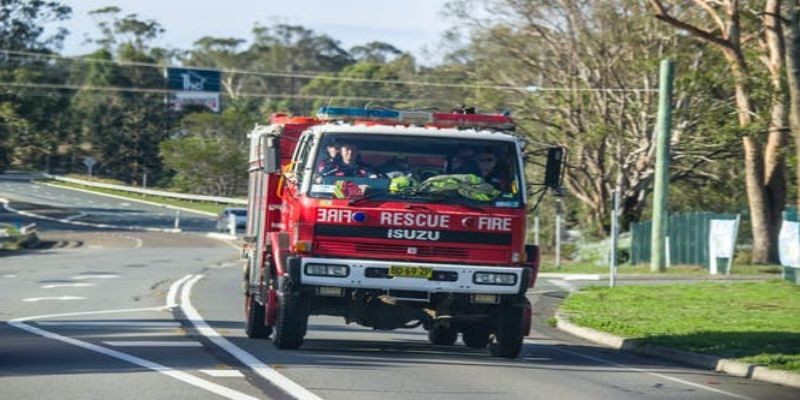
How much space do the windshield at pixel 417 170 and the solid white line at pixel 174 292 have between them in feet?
34.6

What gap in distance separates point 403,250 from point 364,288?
586 millimetres

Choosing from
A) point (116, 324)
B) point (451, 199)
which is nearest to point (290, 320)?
point (451, 199)

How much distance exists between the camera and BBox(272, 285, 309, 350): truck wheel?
15727mm

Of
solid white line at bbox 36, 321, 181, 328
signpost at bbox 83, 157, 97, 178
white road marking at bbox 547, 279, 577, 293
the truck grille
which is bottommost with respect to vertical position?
solid white line at bbox 36, 321, 181, 328

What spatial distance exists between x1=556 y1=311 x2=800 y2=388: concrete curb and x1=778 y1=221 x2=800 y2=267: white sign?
947 cm

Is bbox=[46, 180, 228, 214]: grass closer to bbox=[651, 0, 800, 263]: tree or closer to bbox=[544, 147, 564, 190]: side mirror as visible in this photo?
bbox=[651, 0, 800, 263]: tree

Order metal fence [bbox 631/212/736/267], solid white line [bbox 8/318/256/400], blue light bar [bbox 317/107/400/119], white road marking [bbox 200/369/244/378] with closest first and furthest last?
solid white line [bbox 8/318/256/400]
white road marking [bbox 200/369/244/378]
blue light bar [bbox 317/107/400/119]
metal fence [bbox 631/212/736/267]

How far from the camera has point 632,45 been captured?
4638 cm

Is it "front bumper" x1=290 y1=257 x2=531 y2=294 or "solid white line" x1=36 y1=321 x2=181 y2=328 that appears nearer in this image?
"front bumper" x1=290 y1=257 x2=531 y2=294

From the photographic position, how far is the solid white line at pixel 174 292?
26312 mm

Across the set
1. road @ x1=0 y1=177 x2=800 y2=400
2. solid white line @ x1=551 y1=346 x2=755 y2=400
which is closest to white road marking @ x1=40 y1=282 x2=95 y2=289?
road @ x1=0 y1=177 x2=800 y2=400

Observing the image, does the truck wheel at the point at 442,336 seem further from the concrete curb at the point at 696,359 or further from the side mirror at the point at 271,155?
the side mirror at the point at 271,155

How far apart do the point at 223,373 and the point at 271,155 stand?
3272 millimetres

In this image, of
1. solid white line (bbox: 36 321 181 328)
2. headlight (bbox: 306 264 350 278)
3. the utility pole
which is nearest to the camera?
headlight (bbox: 306 264 350 278)
